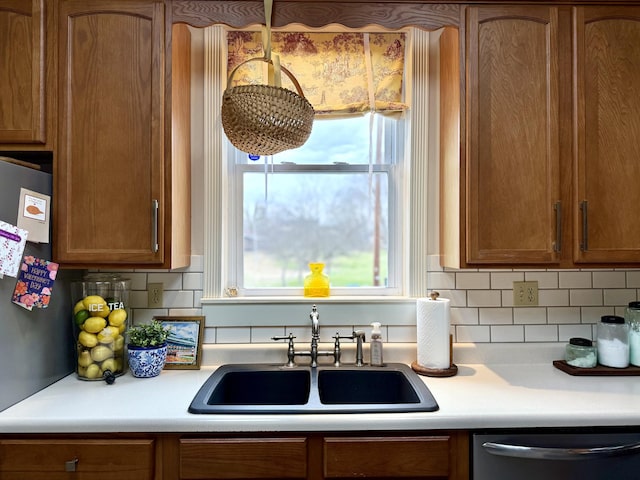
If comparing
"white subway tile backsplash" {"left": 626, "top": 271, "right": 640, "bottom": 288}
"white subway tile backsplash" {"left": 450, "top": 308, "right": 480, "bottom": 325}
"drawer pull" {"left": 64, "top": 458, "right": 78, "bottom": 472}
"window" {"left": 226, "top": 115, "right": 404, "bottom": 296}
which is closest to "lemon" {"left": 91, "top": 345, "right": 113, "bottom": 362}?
"drawer pull" {"left": 64, "top": 458, "right": 78, "bottom": 472}

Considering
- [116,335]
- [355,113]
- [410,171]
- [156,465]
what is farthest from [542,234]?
[116,335]

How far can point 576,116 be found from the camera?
5.03ft

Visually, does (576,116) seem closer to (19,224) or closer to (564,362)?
(564,362)

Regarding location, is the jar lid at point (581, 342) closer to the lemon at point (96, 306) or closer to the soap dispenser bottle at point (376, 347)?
the soap dispenser bottle at point (376, 347)

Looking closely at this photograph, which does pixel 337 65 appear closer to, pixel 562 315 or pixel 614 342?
pixel 562 315

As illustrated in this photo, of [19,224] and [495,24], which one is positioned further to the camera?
[495,24]

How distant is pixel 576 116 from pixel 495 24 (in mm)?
449

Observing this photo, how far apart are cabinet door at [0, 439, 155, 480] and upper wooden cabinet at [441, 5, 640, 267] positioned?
1.27 meters

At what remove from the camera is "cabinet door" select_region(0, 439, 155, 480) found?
1217 mm

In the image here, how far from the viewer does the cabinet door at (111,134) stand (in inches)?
58.5

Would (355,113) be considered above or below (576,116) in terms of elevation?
above

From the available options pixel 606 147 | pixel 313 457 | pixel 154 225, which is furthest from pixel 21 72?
pixel 606 147

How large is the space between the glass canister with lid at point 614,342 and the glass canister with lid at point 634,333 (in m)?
0.03

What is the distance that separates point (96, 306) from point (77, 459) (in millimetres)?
523
